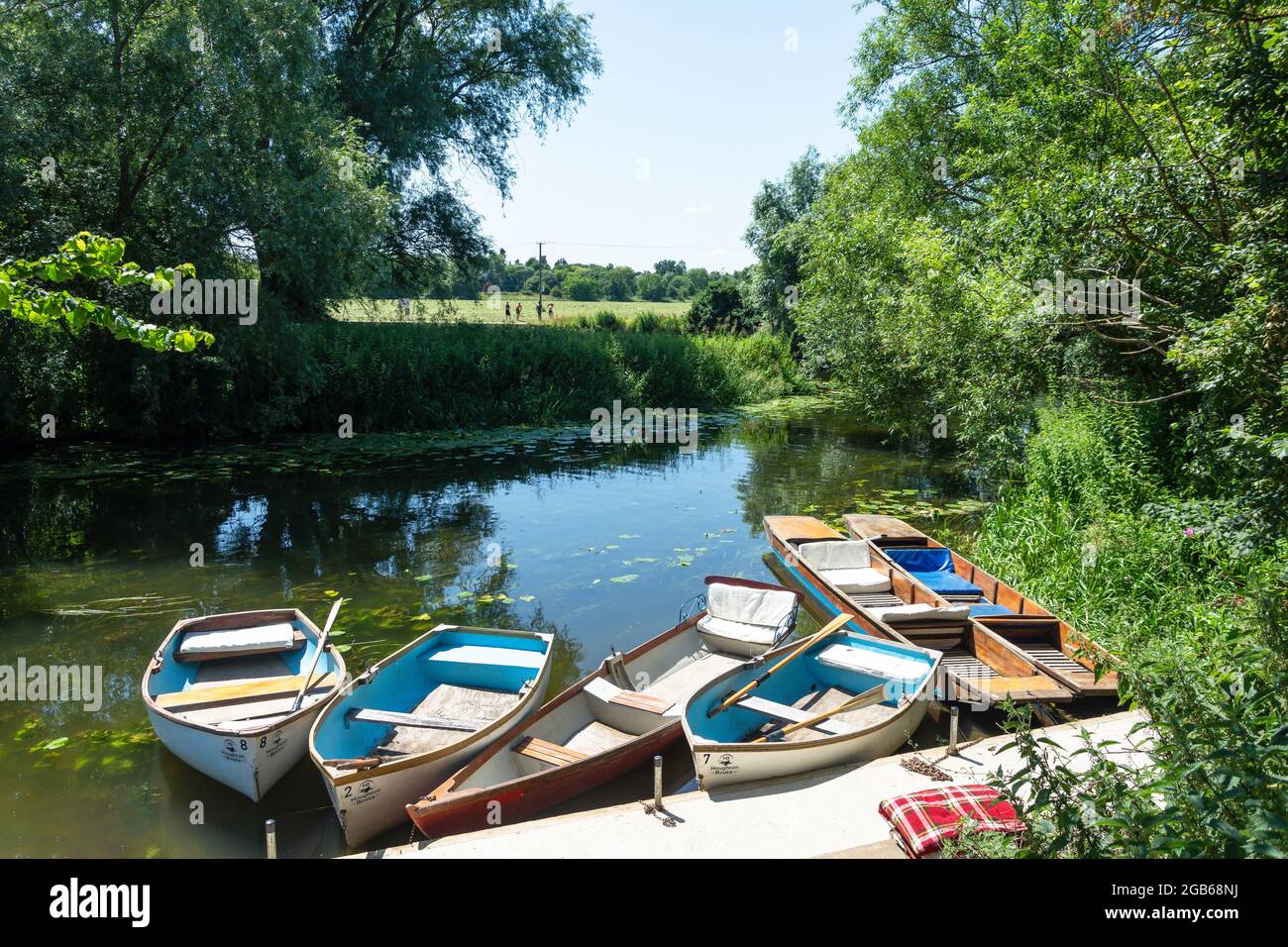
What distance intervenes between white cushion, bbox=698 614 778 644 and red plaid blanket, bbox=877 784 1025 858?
345 centimetres

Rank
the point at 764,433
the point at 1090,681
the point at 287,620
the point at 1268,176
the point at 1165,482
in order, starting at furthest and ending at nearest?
1. the point at 764,433
2. the point at 1165,482
3. the point at 287,620
4. the point at 1090,681
5. the point at 1268,176

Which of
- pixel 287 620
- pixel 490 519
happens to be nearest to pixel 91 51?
pixel 490 519

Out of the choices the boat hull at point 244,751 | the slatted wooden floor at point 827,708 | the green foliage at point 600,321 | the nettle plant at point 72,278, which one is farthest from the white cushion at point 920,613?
the green foliage at point 600,321

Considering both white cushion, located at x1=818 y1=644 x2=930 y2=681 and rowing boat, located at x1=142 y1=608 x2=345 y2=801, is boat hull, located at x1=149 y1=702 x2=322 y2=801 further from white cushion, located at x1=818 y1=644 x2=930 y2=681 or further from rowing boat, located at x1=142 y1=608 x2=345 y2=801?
white cushion, located at x1=818 y1=644 x2=930 y2=681

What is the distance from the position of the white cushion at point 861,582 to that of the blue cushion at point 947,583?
41 cm

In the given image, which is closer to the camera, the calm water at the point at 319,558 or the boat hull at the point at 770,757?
the boat hull at the point at 770,757

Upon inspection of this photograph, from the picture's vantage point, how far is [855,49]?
2030 cm

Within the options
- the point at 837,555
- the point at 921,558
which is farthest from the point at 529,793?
the point at 921,558

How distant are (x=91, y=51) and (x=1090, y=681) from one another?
19601 millimetres

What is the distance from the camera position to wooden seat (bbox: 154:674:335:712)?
A: 642 cm

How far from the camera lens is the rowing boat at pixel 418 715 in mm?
5402

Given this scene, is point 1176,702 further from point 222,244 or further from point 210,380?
point 210,380

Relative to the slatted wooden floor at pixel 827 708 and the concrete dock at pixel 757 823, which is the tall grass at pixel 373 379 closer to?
the slatted wooden floor at pixel 827 708

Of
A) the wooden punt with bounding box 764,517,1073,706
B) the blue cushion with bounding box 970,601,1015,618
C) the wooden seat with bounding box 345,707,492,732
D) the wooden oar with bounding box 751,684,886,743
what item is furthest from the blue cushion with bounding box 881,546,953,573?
the wooden seat with bounding box 345,707,492,732
